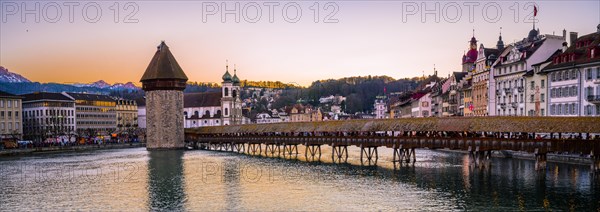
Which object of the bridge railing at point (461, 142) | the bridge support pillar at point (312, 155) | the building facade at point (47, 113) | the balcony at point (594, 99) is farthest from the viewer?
the building facade at point (47, 113)

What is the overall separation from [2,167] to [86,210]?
2544cm

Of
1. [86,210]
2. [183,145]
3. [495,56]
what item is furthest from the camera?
[183,145]

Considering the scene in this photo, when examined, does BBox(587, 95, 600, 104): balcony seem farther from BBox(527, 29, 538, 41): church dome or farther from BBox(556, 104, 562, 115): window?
BBox(527, 29, 538, 41): church dome

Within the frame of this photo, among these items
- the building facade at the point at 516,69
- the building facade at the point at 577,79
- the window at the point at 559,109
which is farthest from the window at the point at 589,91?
the building facade at the point at 516,69

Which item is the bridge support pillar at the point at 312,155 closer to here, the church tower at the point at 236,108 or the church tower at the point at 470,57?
the church tower at the point at 470,57

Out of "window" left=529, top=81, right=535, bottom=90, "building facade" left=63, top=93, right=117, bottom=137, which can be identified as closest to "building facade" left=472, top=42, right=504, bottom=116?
"window" left=529, top=81, right=535, bottom=90

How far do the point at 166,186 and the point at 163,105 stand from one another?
3875 centimetres

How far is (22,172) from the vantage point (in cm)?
4103

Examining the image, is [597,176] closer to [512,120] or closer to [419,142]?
[512,120]

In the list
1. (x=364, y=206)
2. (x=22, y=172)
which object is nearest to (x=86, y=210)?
(x=364, y=206)

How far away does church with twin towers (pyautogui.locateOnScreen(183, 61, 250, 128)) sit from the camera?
115m

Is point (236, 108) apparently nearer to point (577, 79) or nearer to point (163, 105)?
point (163, 105)

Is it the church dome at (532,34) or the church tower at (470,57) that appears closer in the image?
the church dome at (532,34)

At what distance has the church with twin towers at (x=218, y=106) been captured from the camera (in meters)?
115
